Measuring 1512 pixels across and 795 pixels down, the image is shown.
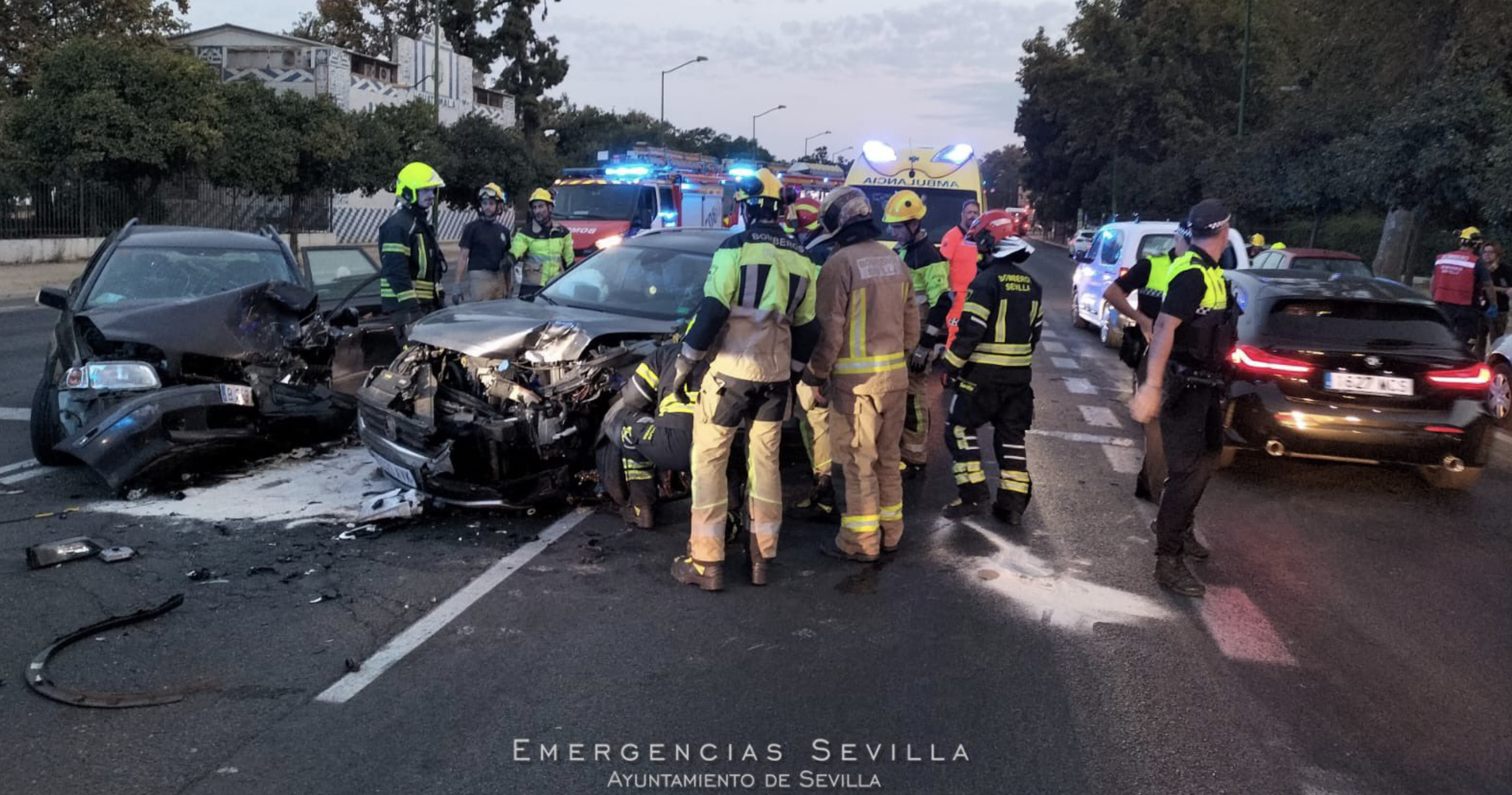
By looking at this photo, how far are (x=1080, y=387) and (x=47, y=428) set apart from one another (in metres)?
9.14

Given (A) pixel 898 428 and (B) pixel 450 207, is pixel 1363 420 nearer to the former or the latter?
(A) pixel 898 428

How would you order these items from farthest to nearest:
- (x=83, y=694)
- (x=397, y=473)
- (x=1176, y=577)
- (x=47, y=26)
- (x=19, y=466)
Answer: (x=47, y=26) < (x=19, y=466) < (x=397, y=473) < (x=1176, y=577) < (x=83, y=694)

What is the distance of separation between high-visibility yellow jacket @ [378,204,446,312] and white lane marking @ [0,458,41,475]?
8.09 ft

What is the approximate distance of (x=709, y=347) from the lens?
4855mm

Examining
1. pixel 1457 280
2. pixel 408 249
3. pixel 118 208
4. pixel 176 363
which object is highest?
pixel 118 208

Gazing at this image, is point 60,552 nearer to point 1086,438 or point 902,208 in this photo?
point 902,208

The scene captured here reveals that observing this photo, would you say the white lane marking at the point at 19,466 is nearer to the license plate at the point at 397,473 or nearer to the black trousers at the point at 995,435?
the license plate at the point at 397,473

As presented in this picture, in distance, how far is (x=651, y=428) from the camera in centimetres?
535

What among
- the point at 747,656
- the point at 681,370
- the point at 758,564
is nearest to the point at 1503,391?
the point at 758,564

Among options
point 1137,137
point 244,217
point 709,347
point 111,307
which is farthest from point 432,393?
point 1137,137

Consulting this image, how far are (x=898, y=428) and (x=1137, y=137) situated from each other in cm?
4817

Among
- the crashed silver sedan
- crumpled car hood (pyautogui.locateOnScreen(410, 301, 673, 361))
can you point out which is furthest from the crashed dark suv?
crumpled car hood (pyautogui.locateOnScreen(410, 301, 673, 361))

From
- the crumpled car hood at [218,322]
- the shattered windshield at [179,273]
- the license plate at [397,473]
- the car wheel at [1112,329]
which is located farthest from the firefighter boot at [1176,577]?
the car wheel at [1112,329]

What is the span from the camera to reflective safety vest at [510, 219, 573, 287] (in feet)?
35.3
